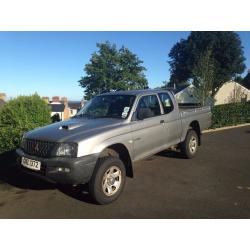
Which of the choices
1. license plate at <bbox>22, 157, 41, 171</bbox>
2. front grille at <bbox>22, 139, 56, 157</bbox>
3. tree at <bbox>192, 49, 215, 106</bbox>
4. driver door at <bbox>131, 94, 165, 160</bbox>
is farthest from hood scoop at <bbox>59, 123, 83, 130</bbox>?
tree at <bbox>192, 49, 215, 106</bbox>

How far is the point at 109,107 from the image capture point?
5570mm

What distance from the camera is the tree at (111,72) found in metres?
49.5

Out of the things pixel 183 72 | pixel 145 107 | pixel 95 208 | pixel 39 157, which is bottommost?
pixel 95 208

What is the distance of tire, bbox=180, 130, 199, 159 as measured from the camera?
6.92 metres

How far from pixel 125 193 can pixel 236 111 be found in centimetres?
1313

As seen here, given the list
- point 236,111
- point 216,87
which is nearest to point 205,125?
point 236,111

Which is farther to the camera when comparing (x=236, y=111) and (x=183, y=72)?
(x=183, y=72)

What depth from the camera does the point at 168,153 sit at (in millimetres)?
7891

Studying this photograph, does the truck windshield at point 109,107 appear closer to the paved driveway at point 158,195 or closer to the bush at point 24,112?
the paved driveway at point 158,195

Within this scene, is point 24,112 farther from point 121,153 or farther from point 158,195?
point 158,195

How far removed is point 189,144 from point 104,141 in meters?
3.41

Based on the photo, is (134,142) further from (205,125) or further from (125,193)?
(205,125)

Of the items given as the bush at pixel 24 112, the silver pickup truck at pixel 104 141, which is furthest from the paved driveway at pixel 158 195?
the bush at pixel 24 112

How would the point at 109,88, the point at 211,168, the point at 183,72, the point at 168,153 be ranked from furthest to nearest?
1. the point at 109,88
2. the point at 183,72
3. the point at 168,153
4. the point at 211,168
